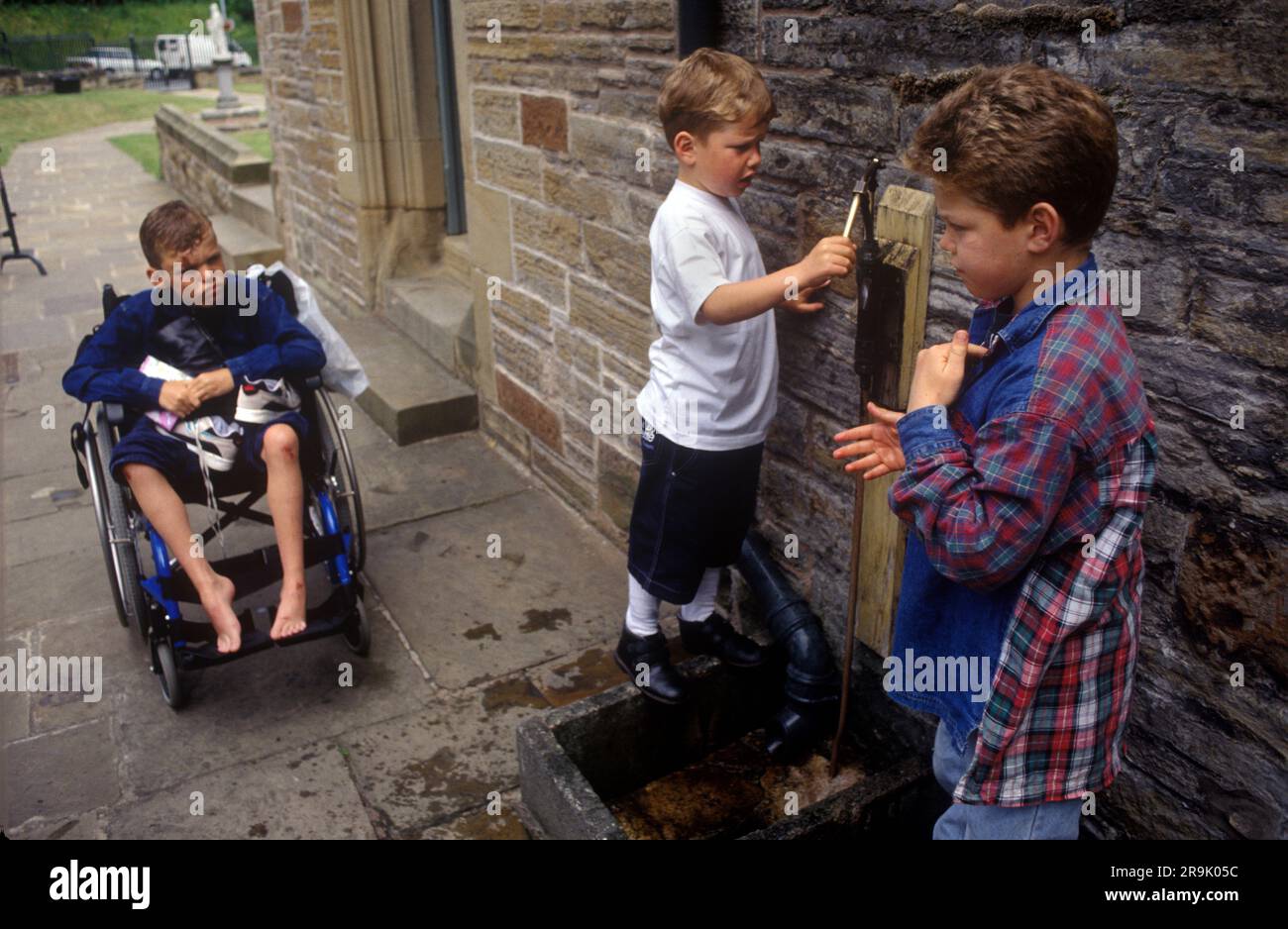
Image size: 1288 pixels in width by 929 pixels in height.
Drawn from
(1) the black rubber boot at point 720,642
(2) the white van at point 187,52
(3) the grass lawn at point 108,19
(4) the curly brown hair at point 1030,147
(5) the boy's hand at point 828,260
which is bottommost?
(1) the black rubber boot at point 720,642

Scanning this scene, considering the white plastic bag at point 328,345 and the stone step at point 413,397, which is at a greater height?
the white plastic bag at point 328,345

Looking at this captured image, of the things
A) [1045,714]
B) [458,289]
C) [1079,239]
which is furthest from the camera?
[458,289]

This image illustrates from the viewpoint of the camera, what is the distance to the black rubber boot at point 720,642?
3.09m

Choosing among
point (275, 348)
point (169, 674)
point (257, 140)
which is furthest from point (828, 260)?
point (257, 140)

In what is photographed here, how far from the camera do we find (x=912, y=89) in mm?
2439

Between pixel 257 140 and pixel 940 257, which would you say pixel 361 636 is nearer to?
pixel 940 257

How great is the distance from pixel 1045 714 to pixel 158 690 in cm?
283

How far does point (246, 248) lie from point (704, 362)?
744cm

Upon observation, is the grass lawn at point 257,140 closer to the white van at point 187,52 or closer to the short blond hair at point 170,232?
the short blond hair at point 170,232

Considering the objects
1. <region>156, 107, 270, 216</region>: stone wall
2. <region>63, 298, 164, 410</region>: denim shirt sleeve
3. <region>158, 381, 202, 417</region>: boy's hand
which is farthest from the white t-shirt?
<region>156, 107, 270, 216</region>: stone wall

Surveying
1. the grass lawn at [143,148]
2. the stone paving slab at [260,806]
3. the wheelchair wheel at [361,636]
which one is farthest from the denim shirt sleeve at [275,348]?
the grass lawn at [143,148]

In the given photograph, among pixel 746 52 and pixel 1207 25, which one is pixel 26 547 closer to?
pixel 746 52

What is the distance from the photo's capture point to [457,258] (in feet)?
21.6
